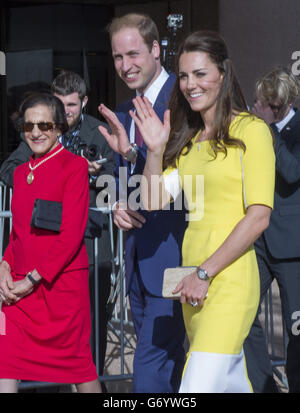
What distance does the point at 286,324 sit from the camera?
173 inches

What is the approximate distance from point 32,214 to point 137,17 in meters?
1.06

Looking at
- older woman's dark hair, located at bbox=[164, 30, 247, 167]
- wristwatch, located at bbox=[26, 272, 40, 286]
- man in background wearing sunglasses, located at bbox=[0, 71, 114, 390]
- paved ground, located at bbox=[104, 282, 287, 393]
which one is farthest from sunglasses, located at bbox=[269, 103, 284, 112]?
paved ground, located at bbox=[104, 282, 287, 393]

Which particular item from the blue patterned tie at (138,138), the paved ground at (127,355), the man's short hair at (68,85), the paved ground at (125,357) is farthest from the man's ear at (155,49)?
the paved ground at (127,355)

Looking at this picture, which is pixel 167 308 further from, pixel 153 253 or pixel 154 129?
pixel 154 129

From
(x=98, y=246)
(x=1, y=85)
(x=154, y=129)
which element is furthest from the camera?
(x=1, y=85)

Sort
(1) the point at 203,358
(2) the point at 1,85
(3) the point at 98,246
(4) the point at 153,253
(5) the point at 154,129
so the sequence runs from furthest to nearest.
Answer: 1. (2) the point at 1,85
2. (3) the point at 98,246
3. (4) the point at 153,253
4. (5) the point at 154,129
5. (1) the point at 203,358

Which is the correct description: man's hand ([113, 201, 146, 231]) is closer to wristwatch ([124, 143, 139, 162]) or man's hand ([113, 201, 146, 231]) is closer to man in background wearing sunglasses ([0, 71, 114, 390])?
wristwatch ([124, 143, 139, 162])

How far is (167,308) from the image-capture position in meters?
3.68

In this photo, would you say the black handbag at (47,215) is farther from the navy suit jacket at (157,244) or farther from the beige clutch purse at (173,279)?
the beige clutch purse at (173,279)

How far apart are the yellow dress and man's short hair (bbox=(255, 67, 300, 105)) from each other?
1.28 metres

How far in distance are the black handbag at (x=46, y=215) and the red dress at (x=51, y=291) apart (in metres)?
0.04

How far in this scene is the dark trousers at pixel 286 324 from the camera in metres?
4.34
